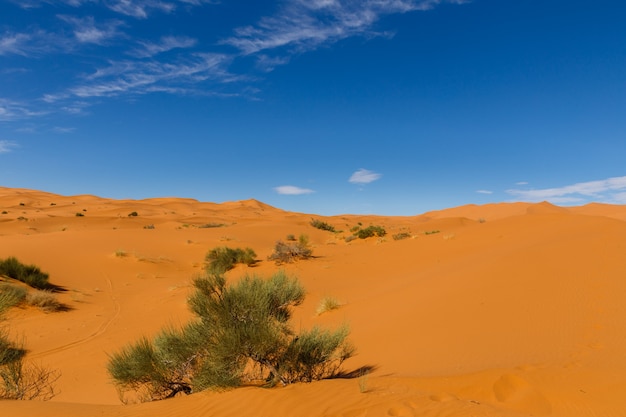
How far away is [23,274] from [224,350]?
12994mm

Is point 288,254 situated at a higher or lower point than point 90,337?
higher

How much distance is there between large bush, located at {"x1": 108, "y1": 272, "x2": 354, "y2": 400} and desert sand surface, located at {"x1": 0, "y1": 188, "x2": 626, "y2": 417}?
413 mm

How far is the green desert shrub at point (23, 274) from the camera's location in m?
13.8

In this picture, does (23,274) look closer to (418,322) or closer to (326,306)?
(326,306)

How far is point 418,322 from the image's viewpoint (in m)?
8.30

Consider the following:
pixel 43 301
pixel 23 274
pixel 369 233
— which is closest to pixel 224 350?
pixel 43 301

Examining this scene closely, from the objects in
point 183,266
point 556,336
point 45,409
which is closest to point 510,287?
point 556,336

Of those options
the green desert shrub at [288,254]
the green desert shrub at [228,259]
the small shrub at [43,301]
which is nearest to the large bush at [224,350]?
the small shrub at [43,301]

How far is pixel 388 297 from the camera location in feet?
36.8

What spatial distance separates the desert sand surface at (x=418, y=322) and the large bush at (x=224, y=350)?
1.36 feet

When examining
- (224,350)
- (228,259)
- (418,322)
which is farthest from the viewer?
(228,259)

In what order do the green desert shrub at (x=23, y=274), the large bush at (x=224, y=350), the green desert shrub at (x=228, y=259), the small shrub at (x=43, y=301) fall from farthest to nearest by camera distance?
the green desert shrub at (x=228, y=259), the green desert shrub at (x=23, y=274), the small shrub at (x=43, y=301), the large bush at (x=224, y=350)

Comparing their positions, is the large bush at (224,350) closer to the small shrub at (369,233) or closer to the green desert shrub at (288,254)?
the green desert shrub at (288,254)

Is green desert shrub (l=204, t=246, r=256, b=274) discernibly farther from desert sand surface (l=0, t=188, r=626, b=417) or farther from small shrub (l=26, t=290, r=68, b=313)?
small shrub (l=26, t=290, r=68, b=313)
